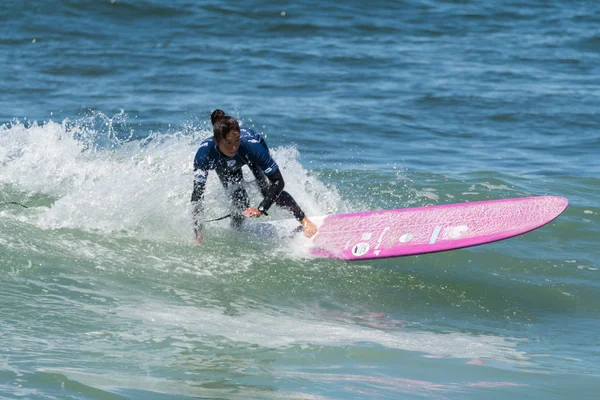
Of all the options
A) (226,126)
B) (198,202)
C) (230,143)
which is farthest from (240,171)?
(226,126)

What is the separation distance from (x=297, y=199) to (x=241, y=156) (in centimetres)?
181

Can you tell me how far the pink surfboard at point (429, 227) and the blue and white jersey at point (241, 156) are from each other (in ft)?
3.50

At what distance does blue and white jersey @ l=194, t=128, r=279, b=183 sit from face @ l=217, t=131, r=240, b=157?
0.17 metres

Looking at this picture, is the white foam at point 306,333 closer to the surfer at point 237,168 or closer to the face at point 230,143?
the surfer at point 237,168

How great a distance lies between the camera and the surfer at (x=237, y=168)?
700 centimetres

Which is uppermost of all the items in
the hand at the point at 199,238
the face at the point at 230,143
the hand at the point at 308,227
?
the face at the point at 230,143

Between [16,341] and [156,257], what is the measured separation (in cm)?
228

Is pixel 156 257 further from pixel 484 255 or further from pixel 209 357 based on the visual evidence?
pixel 484 255

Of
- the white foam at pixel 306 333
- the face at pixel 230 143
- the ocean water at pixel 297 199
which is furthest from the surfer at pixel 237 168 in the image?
the white foam at pixel 306 333

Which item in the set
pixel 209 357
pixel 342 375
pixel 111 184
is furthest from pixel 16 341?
pixel 111 184

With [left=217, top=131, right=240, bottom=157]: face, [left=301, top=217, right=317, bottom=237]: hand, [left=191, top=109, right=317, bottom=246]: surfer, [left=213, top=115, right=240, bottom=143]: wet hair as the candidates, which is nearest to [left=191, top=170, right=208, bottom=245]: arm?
[left=191, top=109, right=317, bottom=246]: surfer

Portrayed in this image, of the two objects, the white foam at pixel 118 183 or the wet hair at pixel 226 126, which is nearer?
the wet hair at pixel 226 126

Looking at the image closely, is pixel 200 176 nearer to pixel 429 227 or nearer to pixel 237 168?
pixel 237 168

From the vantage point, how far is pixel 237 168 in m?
7.70
